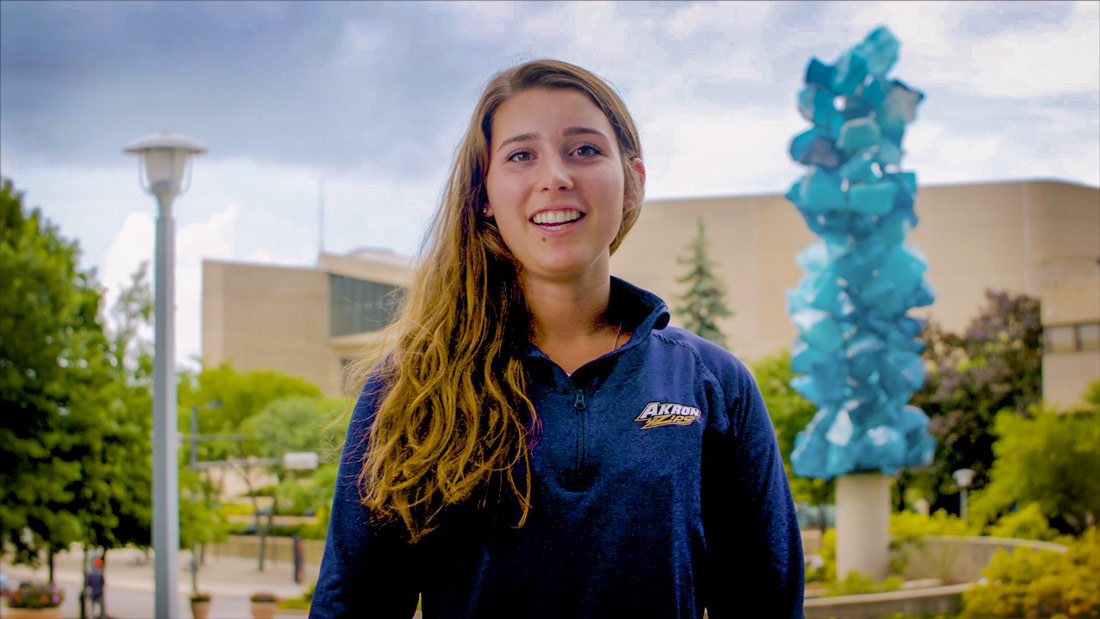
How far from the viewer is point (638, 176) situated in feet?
5.90

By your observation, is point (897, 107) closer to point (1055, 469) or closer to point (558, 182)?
point (1055, 469)

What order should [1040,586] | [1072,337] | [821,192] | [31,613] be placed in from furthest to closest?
1. [1072,337]
2. [821,192]
3. [1040,586]
4. [31,613]

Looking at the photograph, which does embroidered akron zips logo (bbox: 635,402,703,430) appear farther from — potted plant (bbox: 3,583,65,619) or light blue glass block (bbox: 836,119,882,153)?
light blue glass block (bbox: 836,119,882,153)

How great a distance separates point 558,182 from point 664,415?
1.15 feet

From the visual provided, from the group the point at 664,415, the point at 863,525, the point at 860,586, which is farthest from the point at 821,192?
the point at 664,415

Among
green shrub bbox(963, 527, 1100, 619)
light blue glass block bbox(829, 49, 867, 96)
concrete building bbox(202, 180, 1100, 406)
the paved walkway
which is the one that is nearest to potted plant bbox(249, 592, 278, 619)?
the paved walkway

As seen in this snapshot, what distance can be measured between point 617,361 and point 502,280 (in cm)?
25

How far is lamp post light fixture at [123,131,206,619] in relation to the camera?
648 cm

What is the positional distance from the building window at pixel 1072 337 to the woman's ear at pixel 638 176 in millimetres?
21726

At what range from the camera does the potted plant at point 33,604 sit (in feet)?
41.8

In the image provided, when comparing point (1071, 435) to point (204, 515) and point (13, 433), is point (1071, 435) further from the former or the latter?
point (13, 433)

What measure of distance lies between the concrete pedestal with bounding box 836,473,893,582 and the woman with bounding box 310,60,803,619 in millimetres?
14708

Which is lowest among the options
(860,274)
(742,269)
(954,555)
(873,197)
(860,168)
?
(954,555)

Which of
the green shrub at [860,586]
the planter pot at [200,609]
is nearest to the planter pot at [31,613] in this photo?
the planter pot at [200,609]
